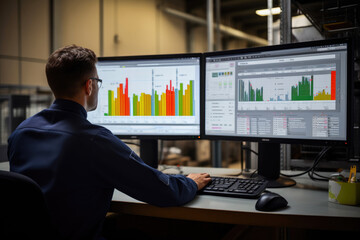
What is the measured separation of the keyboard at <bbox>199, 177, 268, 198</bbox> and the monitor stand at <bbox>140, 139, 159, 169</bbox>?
16.1 inches

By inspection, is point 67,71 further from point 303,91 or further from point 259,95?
point 303,91

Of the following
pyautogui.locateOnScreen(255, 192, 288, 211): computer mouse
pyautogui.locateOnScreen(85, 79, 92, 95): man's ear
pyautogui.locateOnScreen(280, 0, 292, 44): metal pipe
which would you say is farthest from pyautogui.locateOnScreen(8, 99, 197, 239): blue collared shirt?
pyautogui.locateOnScreen(280, 0, 292, 44): metal pipe

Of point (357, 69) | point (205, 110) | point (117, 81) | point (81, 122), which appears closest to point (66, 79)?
point (81, 122)

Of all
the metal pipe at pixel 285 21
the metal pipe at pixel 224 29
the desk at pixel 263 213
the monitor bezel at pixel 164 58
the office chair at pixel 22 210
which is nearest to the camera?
the office chair at pixel 22 210

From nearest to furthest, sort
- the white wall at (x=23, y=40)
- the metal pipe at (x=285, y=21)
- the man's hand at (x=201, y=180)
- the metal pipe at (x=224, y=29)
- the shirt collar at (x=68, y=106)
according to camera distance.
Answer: the shirt collar at (x=68, y=106) → the man's hand at (x=201, y=180) → the metal pipe at (x=285, y=21) → the white wall at (x=23, y=40) → the metal pipe at (x=224, y=29)

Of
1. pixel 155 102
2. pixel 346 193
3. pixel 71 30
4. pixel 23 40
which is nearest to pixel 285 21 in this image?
pixel 155 102

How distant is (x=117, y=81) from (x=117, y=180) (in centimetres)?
67

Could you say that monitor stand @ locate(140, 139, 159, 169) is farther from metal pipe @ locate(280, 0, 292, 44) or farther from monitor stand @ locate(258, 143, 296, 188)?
metal pipe @ locate(280, 0, 292, 44)

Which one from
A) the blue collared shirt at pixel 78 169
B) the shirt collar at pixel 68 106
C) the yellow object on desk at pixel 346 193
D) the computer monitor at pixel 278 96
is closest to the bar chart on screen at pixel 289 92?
the computer monitor at pixel 278 96

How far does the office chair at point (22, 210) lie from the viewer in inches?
23.4

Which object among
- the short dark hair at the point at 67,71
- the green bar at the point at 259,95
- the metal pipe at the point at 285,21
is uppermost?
the metal pipe at the point at 285,21

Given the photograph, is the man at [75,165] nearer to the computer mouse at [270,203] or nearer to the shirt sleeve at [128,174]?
the shirt sleeve at [128,174]

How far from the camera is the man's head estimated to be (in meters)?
0.88

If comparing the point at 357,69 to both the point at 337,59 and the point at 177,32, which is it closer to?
the point at 337,59
